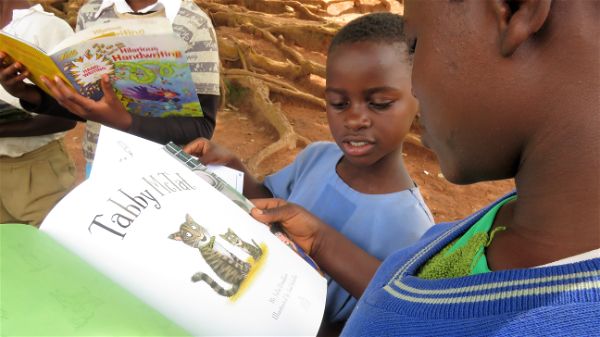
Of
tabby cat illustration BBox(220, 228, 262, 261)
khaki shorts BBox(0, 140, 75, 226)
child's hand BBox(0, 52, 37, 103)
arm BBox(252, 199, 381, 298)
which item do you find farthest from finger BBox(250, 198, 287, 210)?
khaki shorts BBox(0, 140, 75, 226)

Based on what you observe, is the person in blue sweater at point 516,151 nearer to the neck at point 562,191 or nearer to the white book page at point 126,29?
the neck at point 562,191

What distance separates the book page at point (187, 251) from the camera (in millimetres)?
773

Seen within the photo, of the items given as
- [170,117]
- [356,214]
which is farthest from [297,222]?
[170,117]

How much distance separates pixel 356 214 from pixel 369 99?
1.06 ft

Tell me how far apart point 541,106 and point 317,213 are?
881 mm

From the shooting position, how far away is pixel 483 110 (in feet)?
1.85

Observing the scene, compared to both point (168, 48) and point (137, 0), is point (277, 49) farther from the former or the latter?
point (168, 48)

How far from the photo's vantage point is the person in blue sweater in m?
0.49

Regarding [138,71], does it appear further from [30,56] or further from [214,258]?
[214,258]

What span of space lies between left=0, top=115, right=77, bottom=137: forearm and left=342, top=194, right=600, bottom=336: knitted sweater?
6.55 ft

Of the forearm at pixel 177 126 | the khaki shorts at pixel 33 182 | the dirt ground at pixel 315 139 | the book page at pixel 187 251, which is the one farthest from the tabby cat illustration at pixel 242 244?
the dirt ground at pixel 315 139

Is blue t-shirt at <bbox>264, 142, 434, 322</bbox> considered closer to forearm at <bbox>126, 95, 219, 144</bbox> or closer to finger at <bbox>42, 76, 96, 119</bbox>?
forearm at <bbox>126, 95, 219, 144</bbox>

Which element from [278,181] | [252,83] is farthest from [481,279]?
[252,83]

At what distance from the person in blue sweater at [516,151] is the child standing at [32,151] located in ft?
6.65
